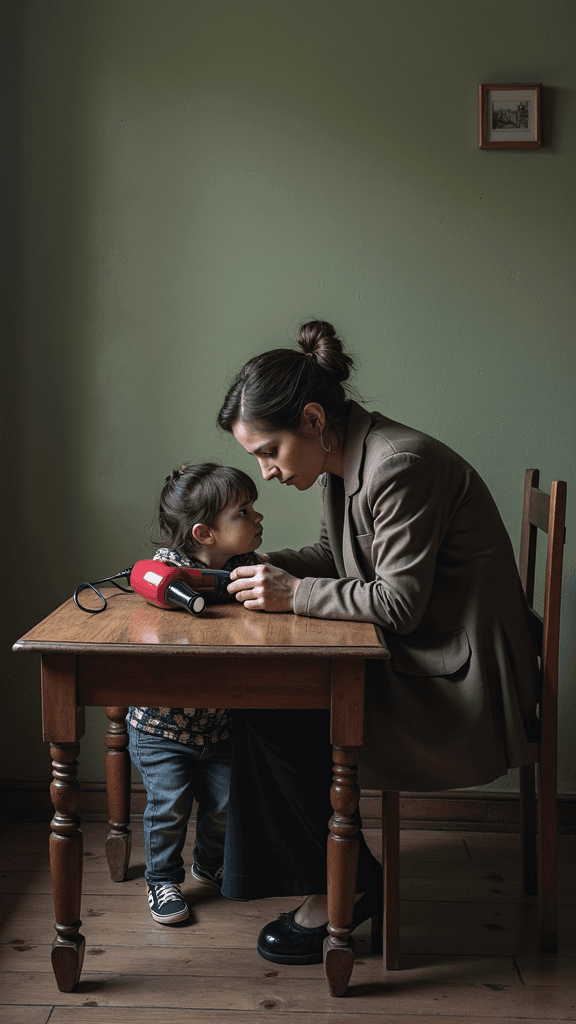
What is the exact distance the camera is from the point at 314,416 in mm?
1761

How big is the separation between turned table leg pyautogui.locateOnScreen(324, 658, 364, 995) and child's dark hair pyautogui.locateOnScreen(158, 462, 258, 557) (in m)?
0.52

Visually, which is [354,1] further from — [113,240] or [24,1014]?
[24,1014]

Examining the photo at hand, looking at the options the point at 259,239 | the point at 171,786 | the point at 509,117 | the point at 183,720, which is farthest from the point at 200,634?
the point at 509,117

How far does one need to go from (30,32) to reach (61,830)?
191cm

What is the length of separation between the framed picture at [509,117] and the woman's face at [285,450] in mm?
1010

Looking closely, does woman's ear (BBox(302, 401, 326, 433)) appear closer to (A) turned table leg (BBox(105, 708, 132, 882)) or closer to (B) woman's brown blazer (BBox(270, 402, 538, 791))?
(B) woman's brown blazer (BBox(270, 402, 538, 791))

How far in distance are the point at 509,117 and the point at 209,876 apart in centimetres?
197

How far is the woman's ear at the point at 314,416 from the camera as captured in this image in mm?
1750

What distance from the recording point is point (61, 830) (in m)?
1.58

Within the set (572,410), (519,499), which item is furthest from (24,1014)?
(572,410)

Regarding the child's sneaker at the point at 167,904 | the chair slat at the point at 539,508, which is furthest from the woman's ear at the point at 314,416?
the child's sneaker at the point at 167,904

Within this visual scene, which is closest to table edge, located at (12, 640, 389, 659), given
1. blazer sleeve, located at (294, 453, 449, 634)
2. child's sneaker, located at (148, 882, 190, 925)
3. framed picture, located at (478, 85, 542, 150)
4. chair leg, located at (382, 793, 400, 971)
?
blazer sleeve, located at (294, 453, 449, 634)

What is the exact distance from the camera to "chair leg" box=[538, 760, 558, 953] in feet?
5.94

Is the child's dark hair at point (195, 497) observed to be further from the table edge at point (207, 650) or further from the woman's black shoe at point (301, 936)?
the woman's black shoe at point (301, 936)
